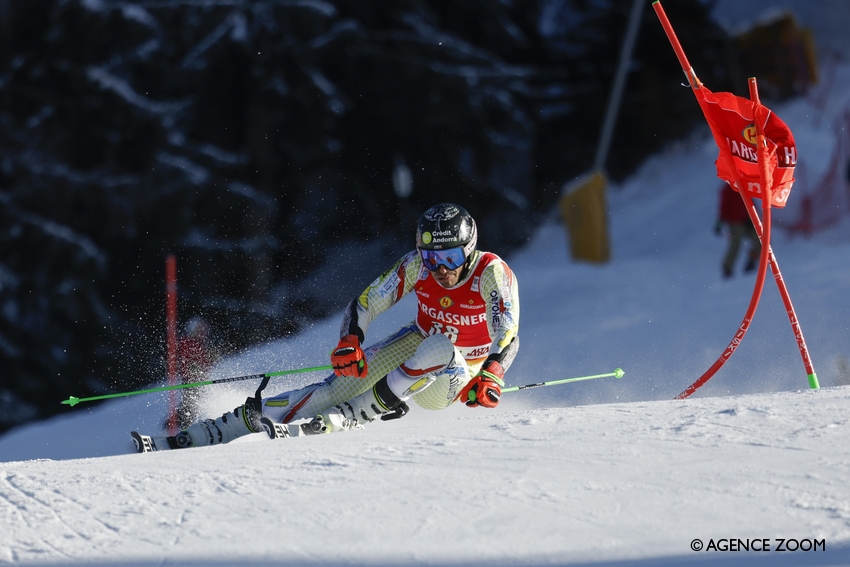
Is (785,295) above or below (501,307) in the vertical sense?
below

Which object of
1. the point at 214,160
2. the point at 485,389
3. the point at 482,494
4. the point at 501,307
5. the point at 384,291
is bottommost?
the point at 482,494

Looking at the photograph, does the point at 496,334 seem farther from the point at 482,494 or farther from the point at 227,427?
the point at 482,494

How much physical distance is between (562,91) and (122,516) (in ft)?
61.8

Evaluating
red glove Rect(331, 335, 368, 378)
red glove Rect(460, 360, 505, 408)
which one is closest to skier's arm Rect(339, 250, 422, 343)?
red glove Rect(331, 335, 368, 378)

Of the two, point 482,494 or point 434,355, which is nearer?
point 482,494

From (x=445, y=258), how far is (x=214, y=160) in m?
12.9

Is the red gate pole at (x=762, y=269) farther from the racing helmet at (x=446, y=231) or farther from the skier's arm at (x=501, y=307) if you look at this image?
the racing helmet at (x=446, y=231)

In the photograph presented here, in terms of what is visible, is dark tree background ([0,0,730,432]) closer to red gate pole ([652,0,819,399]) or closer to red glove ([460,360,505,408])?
red gate pole ([652,0,819,399])

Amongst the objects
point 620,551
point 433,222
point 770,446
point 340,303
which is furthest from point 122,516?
point 340,303

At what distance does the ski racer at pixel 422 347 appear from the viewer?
5.32 m

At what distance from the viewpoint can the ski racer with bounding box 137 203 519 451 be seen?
209 inches

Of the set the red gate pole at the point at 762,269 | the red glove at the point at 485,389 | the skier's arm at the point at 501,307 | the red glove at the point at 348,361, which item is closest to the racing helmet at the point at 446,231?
the skier's arm at the point at 501,307

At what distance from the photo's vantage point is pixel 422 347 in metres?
5.32

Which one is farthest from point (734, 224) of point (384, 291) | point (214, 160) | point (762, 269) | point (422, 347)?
point (214, 160)
